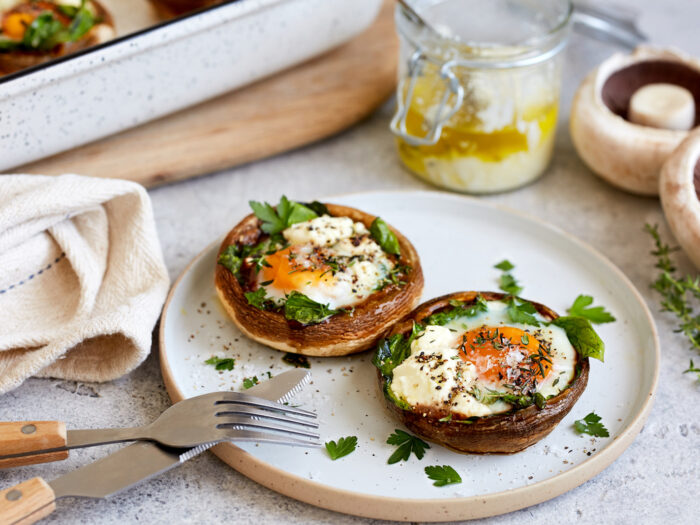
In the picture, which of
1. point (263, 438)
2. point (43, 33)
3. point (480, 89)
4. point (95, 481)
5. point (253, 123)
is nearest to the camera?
point (95, 481)

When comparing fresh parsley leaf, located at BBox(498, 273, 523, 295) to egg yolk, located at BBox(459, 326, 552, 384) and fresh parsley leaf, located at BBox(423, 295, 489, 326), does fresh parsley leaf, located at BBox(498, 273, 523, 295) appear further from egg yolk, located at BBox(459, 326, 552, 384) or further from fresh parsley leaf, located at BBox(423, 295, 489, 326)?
egg yolk, located at BBox(459, 326, 552, 384)

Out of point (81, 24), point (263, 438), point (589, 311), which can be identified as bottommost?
point (589, 311)

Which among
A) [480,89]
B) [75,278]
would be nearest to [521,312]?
[480,89]

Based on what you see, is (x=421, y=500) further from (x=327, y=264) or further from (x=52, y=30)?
(x=52, y=30)

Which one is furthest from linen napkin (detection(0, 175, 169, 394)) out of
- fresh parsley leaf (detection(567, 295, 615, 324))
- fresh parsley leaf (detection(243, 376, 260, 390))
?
fresh parsley leaf (detection(567, 295, 615, 324))

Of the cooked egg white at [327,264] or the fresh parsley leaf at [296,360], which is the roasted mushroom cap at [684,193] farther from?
the fresh parsley leaf at [296,360]

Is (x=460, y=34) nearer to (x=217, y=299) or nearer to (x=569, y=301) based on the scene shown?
(x=569, y=301)
